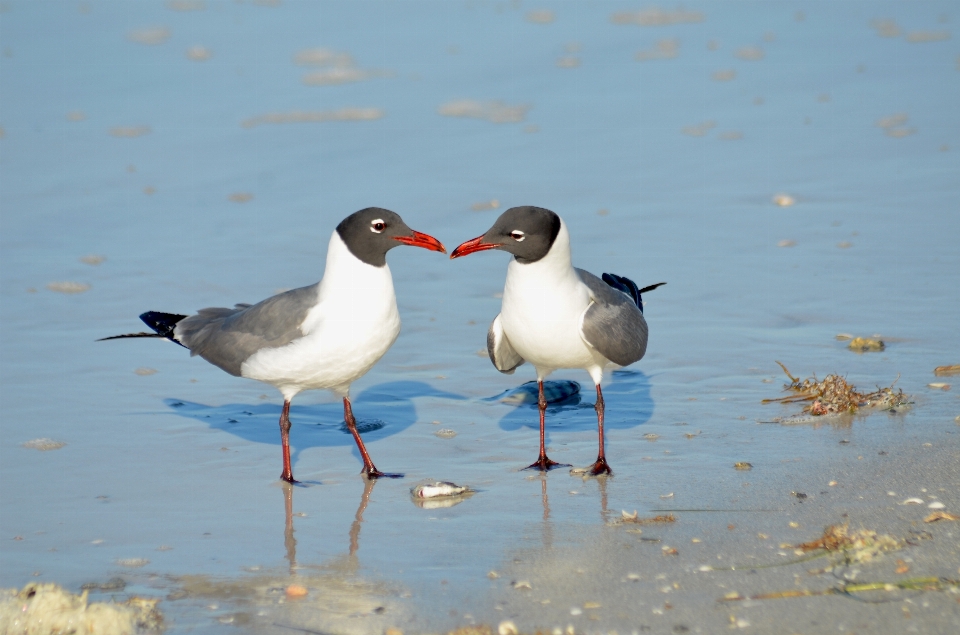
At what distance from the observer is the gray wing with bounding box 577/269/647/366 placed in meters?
6.08

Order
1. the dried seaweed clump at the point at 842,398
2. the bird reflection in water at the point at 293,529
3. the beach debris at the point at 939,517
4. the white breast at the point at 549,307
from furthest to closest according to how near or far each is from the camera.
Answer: the dried seaweed clump at the point at 842,398 < the white breast at the point at 549,307 < the bird reflection in water at the point at 293,529 < the beach debris at the point at 939,517

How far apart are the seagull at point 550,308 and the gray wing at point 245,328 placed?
867 mm

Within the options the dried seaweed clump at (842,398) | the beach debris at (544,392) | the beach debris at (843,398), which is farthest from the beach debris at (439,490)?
the dried seaweed clump at (842,398)

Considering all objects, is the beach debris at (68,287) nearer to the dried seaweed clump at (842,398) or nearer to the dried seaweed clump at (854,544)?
the dried seaweed clump at (842,398)

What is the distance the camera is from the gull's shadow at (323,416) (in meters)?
6.71

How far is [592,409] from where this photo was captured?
7121 mm

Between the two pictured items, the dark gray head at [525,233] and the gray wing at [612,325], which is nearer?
the dark gray head at [525,233]

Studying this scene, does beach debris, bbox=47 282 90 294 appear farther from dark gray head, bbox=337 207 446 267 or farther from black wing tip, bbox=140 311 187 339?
dark gray head, bbox=337 207 446 267

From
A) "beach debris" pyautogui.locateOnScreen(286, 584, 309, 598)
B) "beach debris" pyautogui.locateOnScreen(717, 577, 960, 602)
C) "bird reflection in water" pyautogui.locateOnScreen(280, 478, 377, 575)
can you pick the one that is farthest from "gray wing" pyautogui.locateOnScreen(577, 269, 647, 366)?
"beach debris" pyautogui.locateOnScreen(286, 584, 309, 598)

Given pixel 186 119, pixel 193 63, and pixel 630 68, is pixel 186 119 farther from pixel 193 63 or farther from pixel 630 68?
pixel 630 68

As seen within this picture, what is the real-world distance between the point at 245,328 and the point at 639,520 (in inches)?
93.7

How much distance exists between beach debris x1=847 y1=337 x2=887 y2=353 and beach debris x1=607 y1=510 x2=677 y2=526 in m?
2.63

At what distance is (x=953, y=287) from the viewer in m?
8.20

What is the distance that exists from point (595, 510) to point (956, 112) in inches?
336
